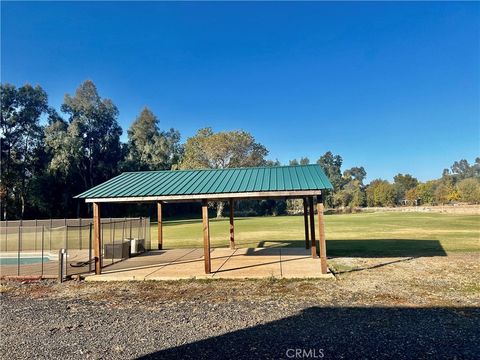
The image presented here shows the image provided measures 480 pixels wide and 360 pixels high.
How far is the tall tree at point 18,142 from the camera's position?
37531 millimetres

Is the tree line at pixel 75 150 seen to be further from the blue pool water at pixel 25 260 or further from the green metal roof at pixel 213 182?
the green metal roof at pixel 213 182

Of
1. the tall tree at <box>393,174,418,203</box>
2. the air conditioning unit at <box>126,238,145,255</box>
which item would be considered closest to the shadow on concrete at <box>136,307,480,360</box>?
the air conditioning unit at <box>126,238,145,255</box>

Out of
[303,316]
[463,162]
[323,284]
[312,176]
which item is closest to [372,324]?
[303,316]

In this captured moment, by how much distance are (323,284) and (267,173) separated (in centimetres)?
490

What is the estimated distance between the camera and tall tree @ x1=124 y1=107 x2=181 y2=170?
50.6 meters

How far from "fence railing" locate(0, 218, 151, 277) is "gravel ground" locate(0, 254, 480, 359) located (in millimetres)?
1914

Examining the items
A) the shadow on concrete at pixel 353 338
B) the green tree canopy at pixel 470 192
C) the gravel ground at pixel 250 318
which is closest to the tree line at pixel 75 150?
the gravel ground at pixel 250 318

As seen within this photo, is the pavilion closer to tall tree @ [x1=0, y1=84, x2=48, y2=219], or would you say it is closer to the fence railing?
the fence railing

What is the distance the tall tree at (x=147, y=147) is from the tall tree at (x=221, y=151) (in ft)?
15.0

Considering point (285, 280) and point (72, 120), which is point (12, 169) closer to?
point (72, 120)

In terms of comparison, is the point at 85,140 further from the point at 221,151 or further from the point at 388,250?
the point at 388,250

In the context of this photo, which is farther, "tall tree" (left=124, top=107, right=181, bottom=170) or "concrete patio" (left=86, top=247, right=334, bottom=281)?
"tall tree" (left=124, top=107, right=181, bottom=170)

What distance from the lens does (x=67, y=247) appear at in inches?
716

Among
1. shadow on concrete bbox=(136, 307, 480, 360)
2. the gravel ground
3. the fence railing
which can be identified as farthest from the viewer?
the fence railing
